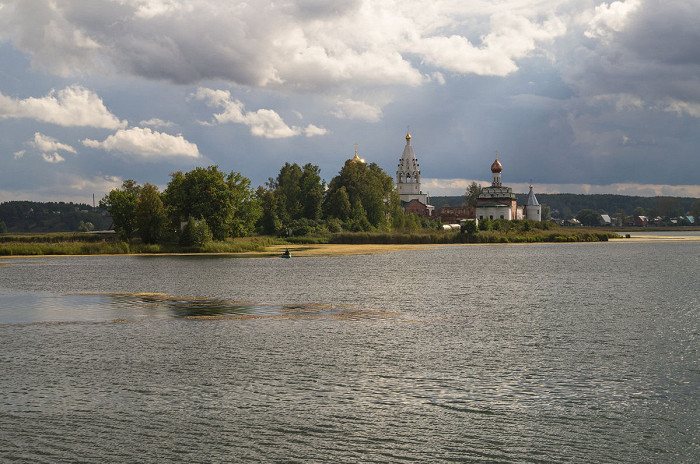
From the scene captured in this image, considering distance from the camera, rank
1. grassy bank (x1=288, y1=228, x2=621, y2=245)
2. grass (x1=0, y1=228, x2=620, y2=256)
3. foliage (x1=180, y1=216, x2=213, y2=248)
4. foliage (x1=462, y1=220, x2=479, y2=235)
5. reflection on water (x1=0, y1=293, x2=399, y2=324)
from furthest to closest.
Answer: foliage (x1=462, y1=220, x2=479, y2=235), grassy bank (x1=288, y1=228, x2=621, y2=245), foliage (x1=180, y1=216, x2=213, y2=248), grass (x1=0, y1=228, x2=620, y2=256), reflection on water (x1=0, y1=293, x2=399, y2=324)

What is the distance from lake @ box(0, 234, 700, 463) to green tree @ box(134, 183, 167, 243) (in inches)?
2028

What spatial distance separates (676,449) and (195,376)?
12239 millimetres

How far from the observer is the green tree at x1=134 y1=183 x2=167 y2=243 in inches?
3501

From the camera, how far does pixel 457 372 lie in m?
19.3

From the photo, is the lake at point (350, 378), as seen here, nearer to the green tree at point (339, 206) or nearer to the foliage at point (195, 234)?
the foliage at point (195, 234)

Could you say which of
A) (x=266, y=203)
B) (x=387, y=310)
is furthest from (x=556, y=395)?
(x=266, y=203)

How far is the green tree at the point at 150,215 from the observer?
8894 cm

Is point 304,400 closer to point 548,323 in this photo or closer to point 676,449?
point 676,449

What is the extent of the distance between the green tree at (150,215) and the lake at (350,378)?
51.5m

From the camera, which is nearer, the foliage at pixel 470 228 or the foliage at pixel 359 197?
the foliage at pixel 470 228

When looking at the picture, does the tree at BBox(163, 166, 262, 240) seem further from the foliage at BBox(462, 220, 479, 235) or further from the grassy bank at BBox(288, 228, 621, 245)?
the foliage at BBox(462, 220, 479, 235)

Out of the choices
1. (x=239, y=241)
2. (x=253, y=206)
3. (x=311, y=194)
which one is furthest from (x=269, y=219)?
(x=239, y=241)

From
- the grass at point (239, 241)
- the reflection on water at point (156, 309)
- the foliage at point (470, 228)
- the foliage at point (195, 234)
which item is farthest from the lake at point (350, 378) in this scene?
the foliage at point (470, 228)

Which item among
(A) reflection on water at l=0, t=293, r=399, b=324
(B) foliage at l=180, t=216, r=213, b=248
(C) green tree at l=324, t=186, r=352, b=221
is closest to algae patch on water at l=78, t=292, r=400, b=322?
(A) reflection on water at l=0, t=293, r=399, b=324
